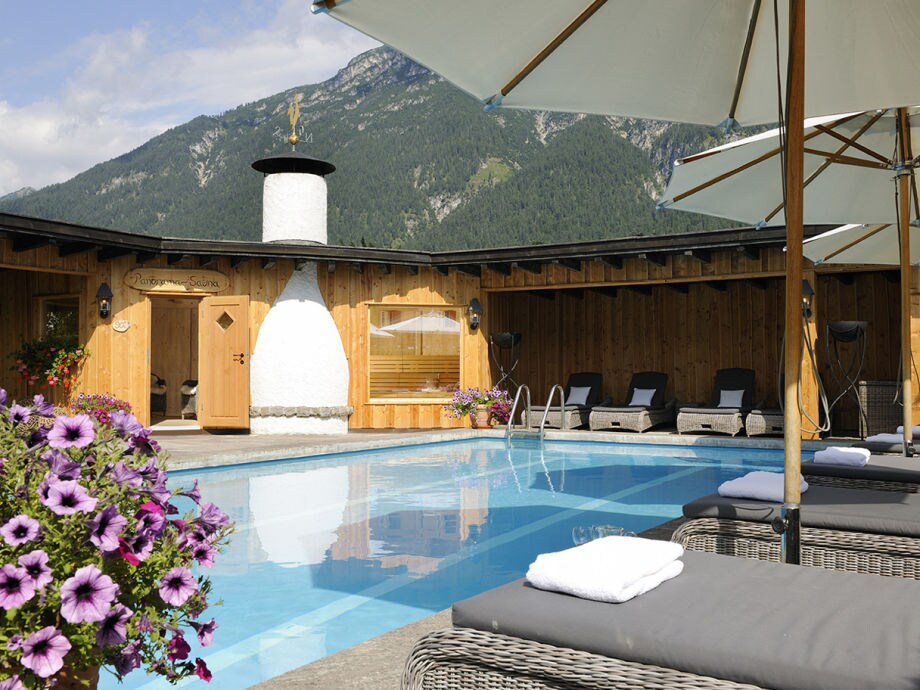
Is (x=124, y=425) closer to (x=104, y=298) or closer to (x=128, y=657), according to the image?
(x=128, y=657)

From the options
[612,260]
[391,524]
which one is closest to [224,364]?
[612,260]

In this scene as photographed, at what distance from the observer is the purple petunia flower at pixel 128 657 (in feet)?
5.16

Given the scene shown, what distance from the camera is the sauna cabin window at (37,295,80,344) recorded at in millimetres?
12577

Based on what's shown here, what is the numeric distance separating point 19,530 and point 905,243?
535cm

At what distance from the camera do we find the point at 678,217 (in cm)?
4353

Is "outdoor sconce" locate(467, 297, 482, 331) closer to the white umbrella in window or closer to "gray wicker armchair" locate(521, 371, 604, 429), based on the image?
the white umbrella in window

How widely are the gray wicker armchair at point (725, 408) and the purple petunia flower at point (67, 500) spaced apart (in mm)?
10974

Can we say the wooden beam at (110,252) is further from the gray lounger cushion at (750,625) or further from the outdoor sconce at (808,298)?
the gray lounger cushion at (750,625)

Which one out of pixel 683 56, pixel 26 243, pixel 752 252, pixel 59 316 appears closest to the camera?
pixel 683 56

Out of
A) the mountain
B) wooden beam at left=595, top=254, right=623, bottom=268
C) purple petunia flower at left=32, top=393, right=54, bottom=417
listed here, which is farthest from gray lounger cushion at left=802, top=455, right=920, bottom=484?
the mountain

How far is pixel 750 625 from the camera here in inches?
76.3

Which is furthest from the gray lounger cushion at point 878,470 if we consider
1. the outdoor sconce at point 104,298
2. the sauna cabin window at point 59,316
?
the sauna cabin window at point 59,316

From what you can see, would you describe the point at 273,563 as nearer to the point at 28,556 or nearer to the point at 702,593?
the point at 702,593

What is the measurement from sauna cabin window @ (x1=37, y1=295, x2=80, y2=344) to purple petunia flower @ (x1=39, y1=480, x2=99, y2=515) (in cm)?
1137
